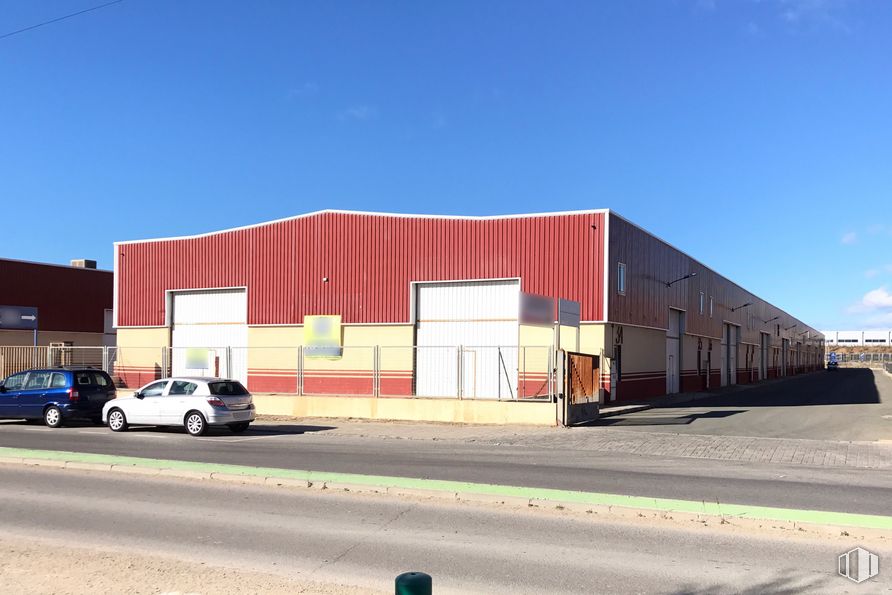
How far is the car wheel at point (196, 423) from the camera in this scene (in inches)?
757

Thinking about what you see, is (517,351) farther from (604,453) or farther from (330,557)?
(330,557)

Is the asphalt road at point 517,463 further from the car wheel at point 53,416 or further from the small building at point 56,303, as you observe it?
the small building at point 56,303

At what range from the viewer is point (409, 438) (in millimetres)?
19250

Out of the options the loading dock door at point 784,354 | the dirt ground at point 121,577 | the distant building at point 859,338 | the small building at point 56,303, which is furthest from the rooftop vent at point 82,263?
the distant building at point 859,338

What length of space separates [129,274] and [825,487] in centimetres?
3449

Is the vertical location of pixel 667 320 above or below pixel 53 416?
above

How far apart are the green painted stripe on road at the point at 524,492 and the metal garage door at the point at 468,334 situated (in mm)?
16126

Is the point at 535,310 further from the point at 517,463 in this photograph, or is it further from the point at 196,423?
the point at 517,463

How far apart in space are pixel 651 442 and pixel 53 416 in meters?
16.6

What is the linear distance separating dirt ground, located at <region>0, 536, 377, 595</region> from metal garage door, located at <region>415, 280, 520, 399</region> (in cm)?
2131

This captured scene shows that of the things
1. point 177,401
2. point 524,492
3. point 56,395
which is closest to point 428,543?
point 524,492

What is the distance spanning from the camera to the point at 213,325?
35344 millimetres

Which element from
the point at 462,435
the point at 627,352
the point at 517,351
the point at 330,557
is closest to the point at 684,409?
the point at 627,352

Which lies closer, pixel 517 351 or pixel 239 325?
pixel 517 351
